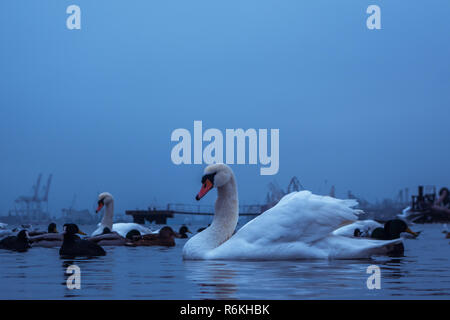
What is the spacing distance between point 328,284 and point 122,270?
15.3 feet

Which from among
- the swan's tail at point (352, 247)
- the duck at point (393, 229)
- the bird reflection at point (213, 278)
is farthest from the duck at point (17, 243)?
the duck at point (393, 229)

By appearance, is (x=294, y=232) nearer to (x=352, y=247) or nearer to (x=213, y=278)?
(x=352, y=247)

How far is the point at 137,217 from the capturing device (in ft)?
389

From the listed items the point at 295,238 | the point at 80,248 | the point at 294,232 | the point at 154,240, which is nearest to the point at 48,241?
the point at 154,240

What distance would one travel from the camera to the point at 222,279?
38.0ft

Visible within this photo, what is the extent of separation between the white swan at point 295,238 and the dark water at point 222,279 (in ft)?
1.07

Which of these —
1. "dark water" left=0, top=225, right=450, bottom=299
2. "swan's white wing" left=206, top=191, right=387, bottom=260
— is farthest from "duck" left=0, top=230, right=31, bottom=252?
"swan's white wing" left=206, top=191, right=387, bottom=260

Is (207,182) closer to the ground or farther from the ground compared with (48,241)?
farther from the ground

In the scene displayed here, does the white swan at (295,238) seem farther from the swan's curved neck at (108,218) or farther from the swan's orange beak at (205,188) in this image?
the swan's curved neck at (108,218)

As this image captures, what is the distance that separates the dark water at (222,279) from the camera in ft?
31.4

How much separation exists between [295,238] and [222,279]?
4192 millimetres

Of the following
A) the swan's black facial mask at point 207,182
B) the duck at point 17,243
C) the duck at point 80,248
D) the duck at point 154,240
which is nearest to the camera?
the swan's black facial mask at point 207,182
